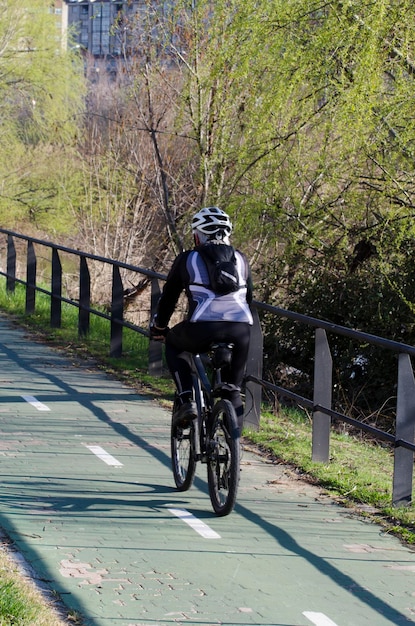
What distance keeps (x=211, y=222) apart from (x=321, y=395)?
2201 millimetres

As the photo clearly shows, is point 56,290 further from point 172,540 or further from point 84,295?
point 172,540

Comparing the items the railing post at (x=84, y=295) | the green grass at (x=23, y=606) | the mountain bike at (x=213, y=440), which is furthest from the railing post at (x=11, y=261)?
the green grass at (x=23, y=606)

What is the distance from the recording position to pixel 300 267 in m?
15.8

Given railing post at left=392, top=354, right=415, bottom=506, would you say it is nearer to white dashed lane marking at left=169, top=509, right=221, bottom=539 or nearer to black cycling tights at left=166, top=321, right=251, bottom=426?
black cycling tights at left=166, top=321, right=251, bottom=426

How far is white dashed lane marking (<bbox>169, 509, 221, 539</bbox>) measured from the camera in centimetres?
634

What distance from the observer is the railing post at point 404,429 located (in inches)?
287

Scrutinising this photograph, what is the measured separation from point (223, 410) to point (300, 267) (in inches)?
364

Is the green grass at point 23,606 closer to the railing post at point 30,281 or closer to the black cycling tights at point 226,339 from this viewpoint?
the black cycling tights at point 226,339

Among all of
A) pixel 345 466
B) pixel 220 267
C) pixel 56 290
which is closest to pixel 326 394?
pixel 345 466

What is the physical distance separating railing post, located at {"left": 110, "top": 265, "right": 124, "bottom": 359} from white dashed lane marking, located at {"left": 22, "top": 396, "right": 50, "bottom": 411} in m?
2.61

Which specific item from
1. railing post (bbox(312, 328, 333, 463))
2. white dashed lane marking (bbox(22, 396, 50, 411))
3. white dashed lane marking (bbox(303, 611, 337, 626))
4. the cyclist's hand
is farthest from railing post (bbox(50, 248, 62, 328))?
white dashed lane marking (bbox(303, 611, 337, 626))

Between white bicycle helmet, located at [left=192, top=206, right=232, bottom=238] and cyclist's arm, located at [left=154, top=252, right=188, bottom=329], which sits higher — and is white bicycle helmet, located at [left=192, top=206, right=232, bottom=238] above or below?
above

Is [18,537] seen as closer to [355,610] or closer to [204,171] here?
[355,610]

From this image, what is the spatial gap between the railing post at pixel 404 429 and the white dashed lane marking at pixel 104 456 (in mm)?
2013
